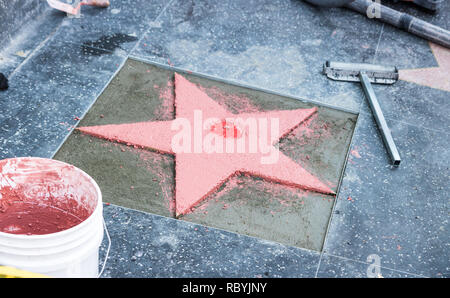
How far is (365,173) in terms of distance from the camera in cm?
346

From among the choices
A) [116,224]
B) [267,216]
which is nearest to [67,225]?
[116,224]

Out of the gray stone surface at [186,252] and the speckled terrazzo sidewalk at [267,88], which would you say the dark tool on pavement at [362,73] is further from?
the gray stone surface at [186,252]

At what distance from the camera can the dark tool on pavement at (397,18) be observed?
16.1ft

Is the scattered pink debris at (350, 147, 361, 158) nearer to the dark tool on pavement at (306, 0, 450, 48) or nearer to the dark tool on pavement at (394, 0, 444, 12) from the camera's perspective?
the dark tool on pavement at (306, 0, 450, 48)

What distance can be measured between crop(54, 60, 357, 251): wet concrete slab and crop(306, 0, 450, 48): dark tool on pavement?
5.26 ft

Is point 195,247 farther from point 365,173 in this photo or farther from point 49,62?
point 49,62

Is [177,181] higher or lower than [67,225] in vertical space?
lower

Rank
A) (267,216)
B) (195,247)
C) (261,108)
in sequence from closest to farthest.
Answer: (195,247) → (267,216) → (261,108)

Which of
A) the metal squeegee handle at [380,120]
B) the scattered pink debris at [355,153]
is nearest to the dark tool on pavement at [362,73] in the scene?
the metal squeegee handle at [380,120]

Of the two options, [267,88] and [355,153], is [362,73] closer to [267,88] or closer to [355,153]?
[267,88]

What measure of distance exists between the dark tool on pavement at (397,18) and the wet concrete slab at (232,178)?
63.2 inches

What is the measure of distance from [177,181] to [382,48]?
2681 mm

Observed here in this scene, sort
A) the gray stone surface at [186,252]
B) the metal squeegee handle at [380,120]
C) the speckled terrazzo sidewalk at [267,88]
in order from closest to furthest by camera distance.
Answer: the gray stone surface at [186,252] → the speckled terrazzo sidewalk at [267,88] → the metal squeegee handle at [380,120]

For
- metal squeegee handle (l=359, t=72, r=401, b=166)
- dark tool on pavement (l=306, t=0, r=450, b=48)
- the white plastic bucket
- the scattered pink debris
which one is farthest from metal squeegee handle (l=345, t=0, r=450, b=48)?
the white plastic bucket
